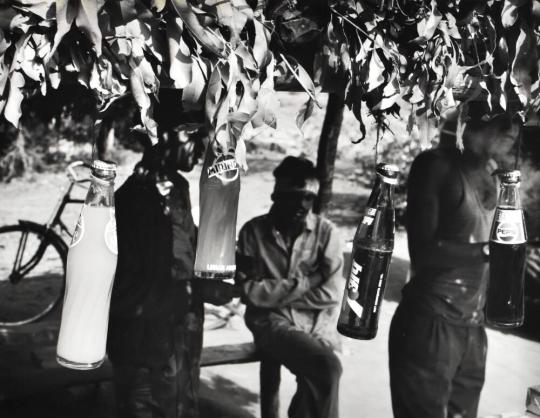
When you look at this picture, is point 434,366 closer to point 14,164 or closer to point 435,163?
point 435,163

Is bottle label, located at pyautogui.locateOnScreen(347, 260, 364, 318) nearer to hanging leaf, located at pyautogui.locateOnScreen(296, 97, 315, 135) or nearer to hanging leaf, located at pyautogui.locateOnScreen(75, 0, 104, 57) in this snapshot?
hanging leaf, located at pyautogui.locateOnScreen(296, 97, 315, 135)

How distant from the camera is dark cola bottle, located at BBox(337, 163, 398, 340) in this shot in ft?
6.74

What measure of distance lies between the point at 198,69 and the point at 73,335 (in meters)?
0.78

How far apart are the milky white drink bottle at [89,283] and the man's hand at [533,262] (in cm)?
485

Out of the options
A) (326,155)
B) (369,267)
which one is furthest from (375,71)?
(326,155)

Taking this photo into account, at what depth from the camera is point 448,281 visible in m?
3.30

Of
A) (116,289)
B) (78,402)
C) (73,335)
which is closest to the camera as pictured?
(73,335)

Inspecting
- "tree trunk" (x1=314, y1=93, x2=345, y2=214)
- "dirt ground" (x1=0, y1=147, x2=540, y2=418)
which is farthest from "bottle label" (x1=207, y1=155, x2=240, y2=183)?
"dirt ground" (x1=0, y1=147, x2=540, y2=418)

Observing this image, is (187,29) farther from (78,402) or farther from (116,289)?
(78,402)

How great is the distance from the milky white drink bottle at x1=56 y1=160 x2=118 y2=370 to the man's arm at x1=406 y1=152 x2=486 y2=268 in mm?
1989

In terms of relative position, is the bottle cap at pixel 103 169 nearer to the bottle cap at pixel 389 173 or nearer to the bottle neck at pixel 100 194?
the bottle neck at pixel 100 194

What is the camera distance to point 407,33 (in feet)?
6.38

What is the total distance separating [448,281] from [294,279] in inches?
35.2

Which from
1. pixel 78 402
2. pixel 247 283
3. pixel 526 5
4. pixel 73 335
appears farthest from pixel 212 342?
pixel 526 5
